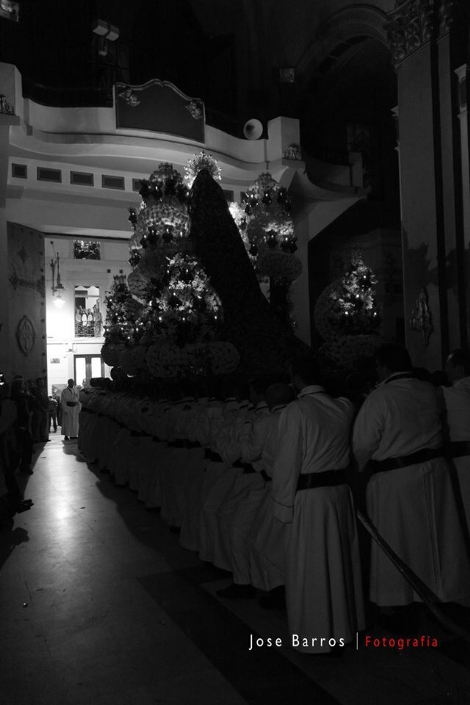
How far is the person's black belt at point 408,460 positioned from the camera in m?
3.47

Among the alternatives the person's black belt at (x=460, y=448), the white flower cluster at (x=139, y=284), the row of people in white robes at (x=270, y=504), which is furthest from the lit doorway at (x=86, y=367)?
the person's black belt at (x=460, y=448)

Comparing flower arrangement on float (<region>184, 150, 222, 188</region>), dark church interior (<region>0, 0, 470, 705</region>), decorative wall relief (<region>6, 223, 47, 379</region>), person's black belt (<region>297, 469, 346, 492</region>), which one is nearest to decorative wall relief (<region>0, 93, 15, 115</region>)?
dark church interior (<region>0, 0, 470, 705</region>)

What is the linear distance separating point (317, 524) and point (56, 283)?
17228mm

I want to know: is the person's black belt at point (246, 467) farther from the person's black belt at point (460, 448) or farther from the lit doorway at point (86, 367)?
the lit doorway at point (86, 367)

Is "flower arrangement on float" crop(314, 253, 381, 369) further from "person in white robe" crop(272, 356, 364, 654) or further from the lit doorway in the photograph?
the lit doorway

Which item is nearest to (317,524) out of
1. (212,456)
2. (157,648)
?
(157,648)

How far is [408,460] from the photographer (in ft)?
11.4

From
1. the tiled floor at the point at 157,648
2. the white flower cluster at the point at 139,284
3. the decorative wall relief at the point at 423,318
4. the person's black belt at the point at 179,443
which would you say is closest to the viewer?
the tiled floor at the point at 157,648

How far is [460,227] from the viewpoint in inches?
371

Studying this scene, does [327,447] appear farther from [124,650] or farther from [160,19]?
[160,19]

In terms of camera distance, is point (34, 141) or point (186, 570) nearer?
point (186, 570)

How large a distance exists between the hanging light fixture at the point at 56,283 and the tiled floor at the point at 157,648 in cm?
1336

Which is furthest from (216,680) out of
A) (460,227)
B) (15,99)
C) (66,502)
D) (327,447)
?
(15,99)

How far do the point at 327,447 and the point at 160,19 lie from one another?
15.2 meters
